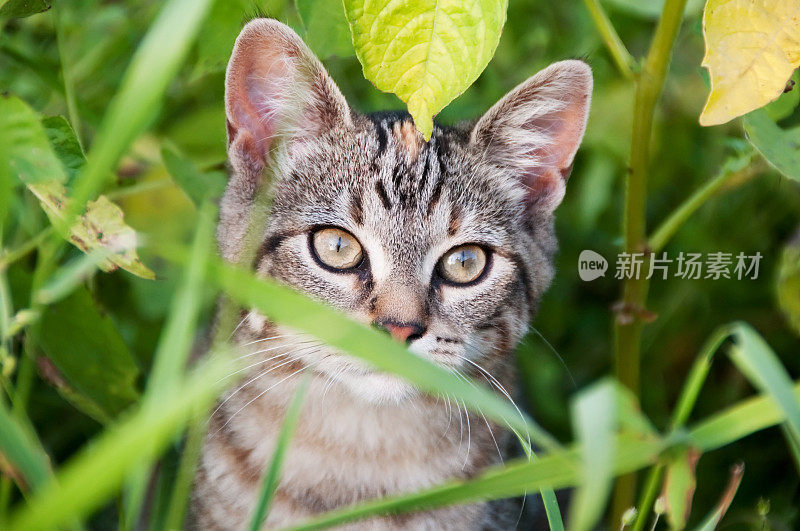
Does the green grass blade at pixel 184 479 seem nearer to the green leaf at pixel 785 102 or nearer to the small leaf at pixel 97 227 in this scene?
the small leaf at pixel 97 227

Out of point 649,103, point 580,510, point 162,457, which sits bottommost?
point 162,457

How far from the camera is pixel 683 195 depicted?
9.17 ft

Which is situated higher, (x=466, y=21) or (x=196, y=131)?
(x=466, y=21)

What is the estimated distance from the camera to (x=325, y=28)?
1.47 m

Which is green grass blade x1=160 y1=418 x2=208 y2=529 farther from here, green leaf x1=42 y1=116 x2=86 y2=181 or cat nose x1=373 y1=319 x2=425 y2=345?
green leaf x1=42 y1=116 x2=86 y2=181

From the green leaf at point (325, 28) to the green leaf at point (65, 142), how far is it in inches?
17.4

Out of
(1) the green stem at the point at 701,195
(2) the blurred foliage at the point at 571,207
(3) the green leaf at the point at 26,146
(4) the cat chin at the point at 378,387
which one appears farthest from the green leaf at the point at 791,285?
(3) the green leaf at the point at 26,146

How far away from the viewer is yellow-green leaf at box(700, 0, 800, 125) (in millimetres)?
1179

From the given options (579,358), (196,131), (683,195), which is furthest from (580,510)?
(683,195)

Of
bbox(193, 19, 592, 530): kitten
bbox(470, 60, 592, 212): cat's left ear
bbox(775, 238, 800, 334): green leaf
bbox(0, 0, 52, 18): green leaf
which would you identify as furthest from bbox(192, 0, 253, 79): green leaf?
bbox(775, 238, 800, 334): green leaf

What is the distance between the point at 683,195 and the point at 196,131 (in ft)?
5.36

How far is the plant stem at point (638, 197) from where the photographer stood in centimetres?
146

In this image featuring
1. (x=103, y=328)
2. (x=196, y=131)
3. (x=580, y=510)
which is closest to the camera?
(x=580, y=510)

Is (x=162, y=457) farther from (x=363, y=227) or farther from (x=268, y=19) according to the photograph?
(x=268, y=19)
